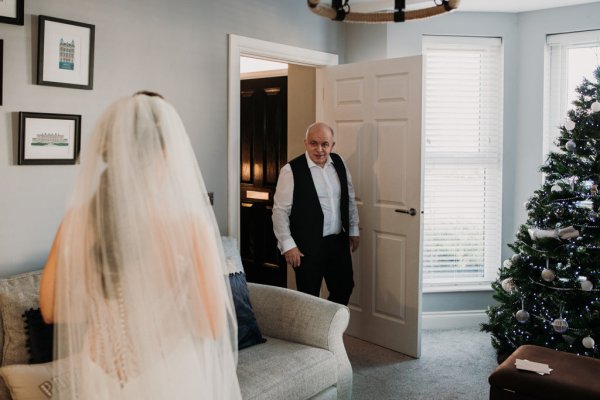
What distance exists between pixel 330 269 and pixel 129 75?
5.80 feet

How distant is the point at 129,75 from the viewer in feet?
10.1

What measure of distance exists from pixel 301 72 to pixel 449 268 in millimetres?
2051

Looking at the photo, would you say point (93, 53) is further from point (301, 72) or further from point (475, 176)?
point (475, 176)

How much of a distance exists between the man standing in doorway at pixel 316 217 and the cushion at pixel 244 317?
746 millimetres

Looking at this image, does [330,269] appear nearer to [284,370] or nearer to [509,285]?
[509,285]

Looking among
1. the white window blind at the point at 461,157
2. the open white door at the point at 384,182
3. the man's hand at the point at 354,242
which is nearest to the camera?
the open white door at the point at 384,182

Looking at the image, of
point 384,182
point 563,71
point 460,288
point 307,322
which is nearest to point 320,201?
point 384,182

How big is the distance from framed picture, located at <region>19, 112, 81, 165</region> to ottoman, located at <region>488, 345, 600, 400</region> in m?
2.33

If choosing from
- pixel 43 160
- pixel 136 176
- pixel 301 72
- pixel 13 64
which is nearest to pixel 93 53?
pixel 13 64

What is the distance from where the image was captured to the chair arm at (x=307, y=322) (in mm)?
2799

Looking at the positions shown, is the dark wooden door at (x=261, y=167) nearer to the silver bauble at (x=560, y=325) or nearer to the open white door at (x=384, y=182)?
the open white door at (x=384, y=182)

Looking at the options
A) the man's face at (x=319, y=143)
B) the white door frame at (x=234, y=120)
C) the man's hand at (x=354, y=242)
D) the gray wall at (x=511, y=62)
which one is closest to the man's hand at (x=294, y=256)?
the white door frame at (x=234, y=120)

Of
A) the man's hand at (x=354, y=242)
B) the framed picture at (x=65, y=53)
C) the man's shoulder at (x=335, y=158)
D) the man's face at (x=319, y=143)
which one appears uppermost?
the framed picture at (x=65, y=53)

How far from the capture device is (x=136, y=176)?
1491mm
